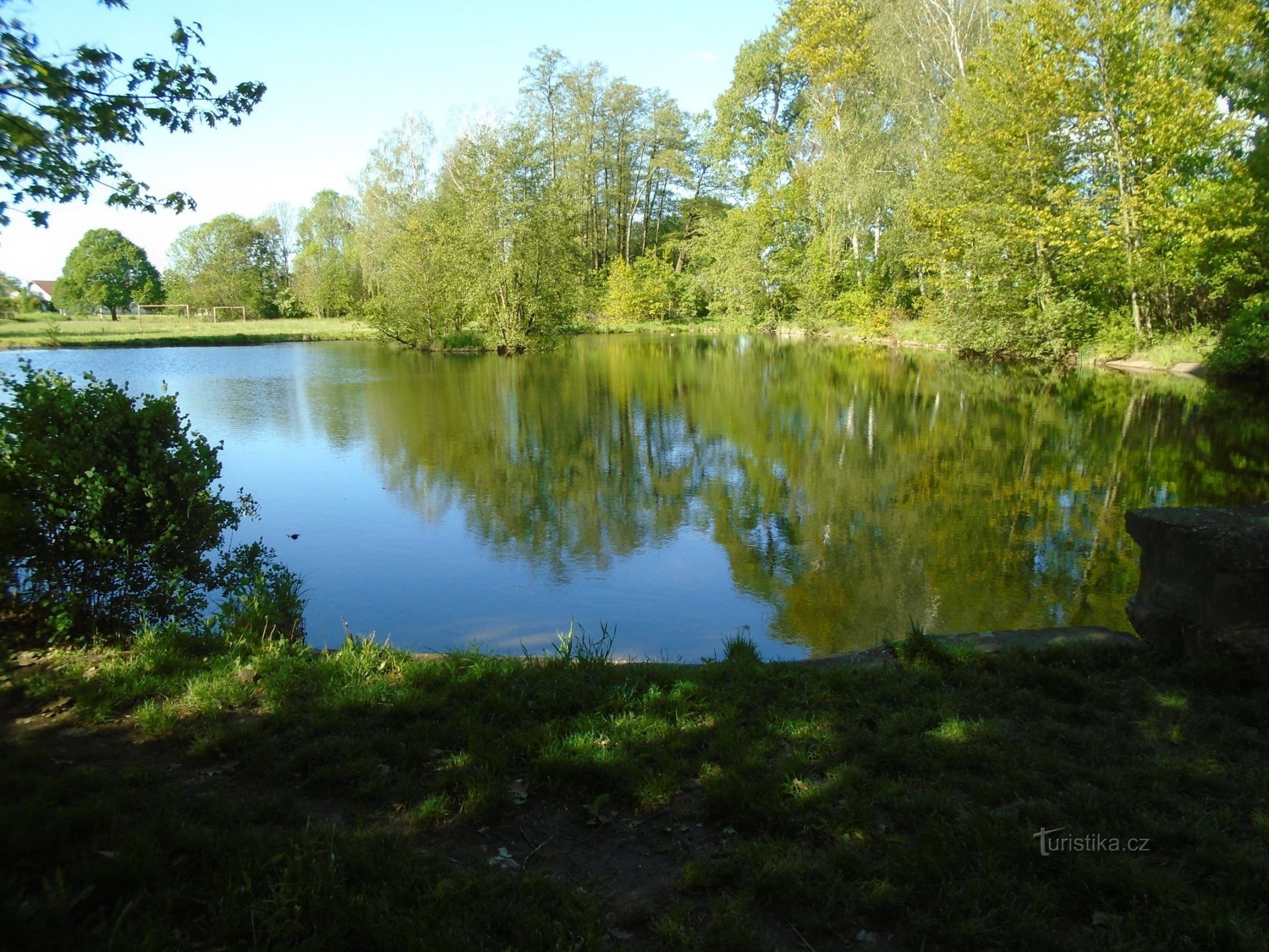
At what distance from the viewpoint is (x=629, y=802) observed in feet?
10.8

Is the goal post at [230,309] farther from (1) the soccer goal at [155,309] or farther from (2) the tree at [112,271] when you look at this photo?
(2) the tree at [112,271]

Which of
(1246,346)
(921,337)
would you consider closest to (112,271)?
(921,337)

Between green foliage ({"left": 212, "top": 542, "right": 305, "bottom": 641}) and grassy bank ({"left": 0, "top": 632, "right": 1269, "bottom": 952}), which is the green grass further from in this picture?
green foliage ({"left": 212, "top": 542, "right": 305, "bottom": 641})

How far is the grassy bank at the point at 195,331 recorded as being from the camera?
122 feet

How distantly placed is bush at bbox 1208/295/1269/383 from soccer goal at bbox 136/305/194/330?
162ft

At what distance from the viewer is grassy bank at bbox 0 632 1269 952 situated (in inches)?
95.9

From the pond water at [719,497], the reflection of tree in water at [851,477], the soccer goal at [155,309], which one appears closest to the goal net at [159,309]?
the soccer goal at [155,309]

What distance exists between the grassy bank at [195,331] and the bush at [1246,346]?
3721cm

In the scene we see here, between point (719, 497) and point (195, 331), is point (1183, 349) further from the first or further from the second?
point (195, 331)

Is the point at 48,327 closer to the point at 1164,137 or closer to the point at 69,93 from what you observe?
the point at 69,93

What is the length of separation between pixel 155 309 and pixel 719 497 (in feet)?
217

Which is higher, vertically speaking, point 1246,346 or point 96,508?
point 1246,346

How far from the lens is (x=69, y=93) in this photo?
4938 mm

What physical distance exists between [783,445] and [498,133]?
23557mm
